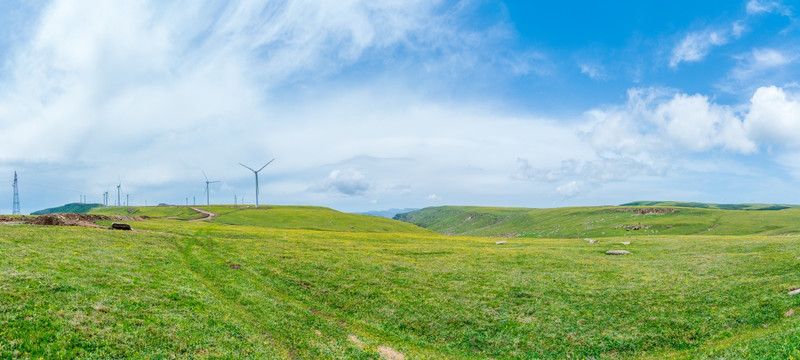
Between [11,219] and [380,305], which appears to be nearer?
[380,305]

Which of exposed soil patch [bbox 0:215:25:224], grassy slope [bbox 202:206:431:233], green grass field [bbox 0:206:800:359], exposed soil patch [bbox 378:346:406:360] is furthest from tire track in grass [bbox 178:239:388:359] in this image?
grassy slope [bbox 202:206:431:233]

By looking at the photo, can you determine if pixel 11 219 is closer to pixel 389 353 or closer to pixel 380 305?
pixel 380 305

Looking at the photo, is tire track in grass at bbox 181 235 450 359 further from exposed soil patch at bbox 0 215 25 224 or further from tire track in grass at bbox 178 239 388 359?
exposed soil patch at bbox 0 215 25 224

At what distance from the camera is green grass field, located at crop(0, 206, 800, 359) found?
2053cm

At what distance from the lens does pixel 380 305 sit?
111 ft

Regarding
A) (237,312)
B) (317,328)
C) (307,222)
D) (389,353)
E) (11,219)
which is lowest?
(389,353)

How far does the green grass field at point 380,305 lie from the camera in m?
20.5

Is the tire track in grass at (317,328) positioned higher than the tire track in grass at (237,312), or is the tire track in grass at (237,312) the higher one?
the tire track in grass at (237,312)

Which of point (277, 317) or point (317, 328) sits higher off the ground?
point (277, 317)

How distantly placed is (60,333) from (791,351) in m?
37.6

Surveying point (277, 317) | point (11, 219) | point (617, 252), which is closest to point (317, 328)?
point (277, 317)

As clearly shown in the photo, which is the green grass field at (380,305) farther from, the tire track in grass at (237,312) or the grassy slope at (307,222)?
the grassy slope at (307,222)

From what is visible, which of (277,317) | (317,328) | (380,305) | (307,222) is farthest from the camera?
(307,222)

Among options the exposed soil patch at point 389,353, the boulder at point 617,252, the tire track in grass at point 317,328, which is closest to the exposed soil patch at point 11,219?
the tire track in grass at point 317,328
